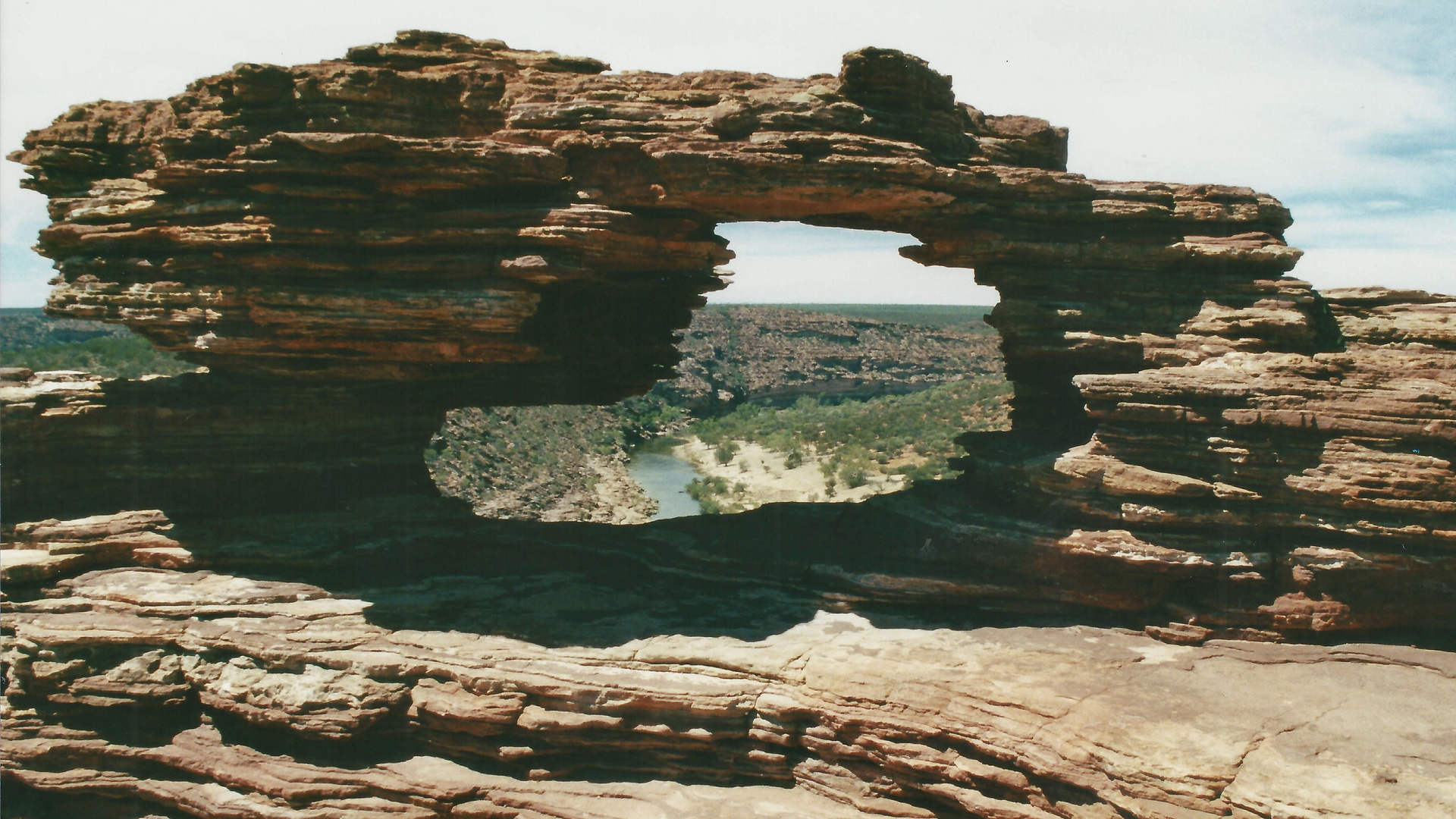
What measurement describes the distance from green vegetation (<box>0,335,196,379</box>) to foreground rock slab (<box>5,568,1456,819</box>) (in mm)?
30124

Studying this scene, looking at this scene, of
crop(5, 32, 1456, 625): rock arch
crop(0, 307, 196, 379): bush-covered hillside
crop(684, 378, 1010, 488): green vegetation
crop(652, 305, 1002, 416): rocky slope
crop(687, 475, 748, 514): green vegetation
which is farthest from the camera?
crop(652, 305, 1002, 416): rocky slope

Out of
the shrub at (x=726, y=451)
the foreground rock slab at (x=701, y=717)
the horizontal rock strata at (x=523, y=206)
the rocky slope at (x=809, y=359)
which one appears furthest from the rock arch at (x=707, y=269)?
the rocky slope at (x=809, y=359)

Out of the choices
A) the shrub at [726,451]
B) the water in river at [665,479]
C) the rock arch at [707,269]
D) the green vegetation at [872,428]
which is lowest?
the water in river at [665,479]

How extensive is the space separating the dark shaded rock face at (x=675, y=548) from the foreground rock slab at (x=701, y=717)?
0.06 m

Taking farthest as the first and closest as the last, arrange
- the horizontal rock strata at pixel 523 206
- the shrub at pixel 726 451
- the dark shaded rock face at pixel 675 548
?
the shrub at pixel 726 451, the horizontal rock strata at pixel 523 206, the dark shaded rock face at pixel 675 548

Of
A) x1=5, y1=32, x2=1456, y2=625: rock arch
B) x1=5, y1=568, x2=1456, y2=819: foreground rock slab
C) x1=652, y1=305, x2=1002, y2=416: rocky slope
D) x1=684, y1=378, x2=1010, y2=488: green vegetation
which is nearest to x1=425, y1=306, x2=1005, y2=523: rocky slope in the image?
x1=652, y1=305, x2=1002, y2=416: rocky slope

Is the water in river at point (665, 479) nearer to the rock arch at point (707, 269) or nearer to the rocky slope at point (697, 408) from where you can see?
the rocky slope at point (697, 408)

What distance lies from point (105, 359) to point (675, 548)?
45.7 meters

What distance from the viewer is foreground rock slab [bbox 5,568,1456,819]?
10.2m

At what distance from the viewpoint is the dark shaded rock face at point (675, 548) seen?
11859 mm

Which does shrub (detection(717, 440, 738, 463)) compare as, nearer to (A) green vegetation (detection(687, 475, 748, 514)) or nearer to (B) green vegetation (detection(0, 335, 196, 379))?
(A) green vegetation (detection(687, 475, 748, 514))

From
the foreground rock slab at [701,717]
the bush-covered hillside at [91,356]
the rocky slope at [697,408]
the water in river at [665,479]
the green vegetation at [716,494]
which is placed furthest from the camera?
the bush-covered hillside at [91,356]

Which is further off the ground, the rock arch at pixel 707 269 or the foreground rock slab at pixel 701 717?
the rock arch at pixel 707 269

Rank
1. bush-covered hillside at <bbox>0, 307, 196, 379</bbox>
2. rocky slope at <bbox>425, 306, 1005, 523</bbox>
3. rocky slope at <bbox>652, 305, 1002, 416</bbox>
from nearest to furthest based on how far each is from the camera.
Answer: rocky slope at <bbox>425, 306, 1005, 523</bbox> → bush-covered hillside at <bbox>0, 307, 196, 379</bbox> → rocky slope at <bbox>652, 305, 1002, 416</bbox>
